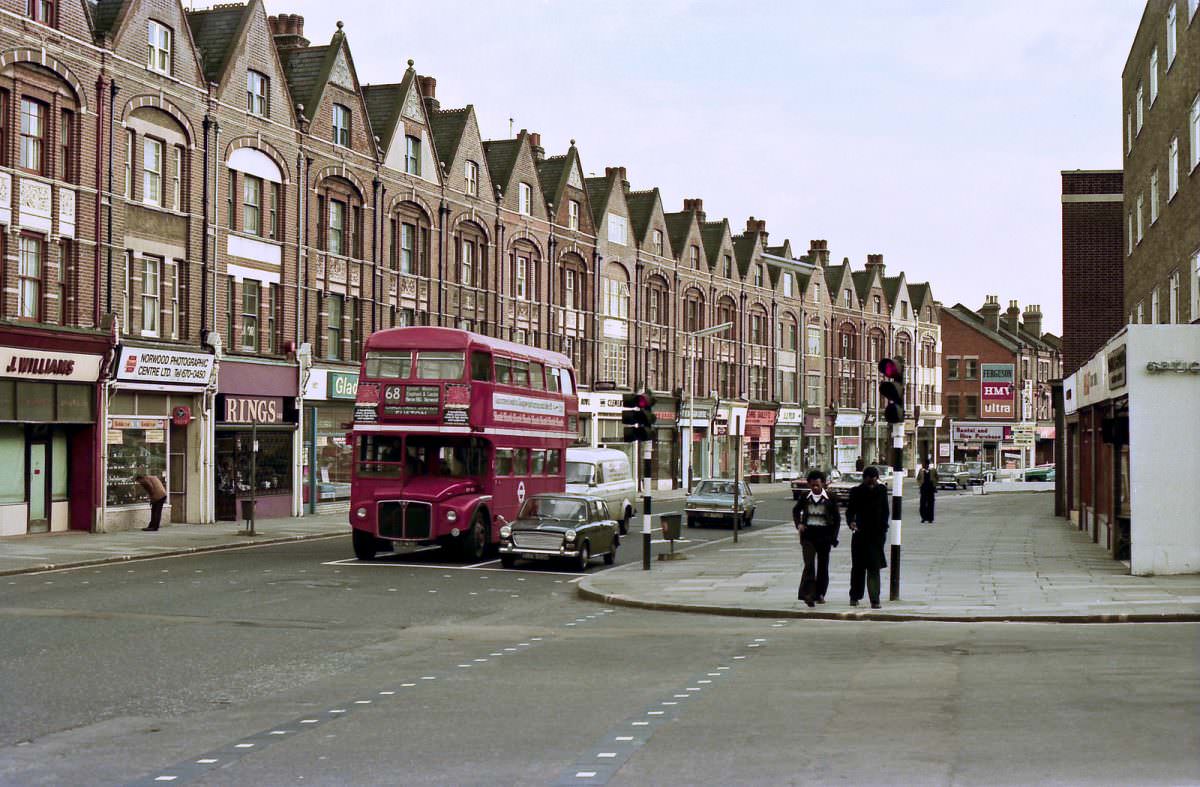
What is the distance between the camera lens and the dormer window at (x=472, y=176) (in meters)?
53.2

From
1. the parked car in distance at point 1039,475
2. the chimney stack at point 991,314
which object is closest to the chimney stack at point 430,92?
the parked car in distance at point 1039,475

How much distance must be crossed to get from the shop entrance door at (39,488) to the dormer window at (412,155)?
764 inches

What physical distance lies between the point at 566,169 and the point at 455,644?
49.8m

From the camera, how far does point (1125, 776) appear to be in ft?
27.5

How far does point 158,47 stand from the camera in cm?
3669

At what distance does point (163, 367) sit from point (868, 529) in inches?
917

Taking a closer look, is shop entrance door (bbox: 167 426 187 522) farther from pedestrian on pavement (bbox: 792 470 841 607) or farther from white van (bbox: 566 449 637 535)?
pedestrian on pavement (bbox: 792 470 841 607)

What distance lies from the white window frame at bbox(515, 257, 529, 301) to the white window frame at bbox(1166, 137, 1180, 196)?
3159cm

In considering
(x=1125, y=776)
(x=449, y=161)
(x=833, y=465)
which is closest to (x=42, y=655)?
(x=1125, y=776)

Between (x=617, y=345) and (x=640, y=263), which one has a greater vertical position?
(x=640, y=263)

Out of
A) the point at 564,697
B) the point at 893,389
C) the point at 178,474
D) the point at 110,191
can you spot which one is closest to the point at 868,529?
the point at 893,389

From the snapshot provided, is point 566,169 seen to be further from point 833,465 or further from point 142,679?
point 142,679

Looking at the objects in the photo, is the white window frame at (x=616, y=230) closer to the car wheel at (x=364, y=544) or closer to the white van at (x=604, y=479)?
the white van at (x=604, y=479)

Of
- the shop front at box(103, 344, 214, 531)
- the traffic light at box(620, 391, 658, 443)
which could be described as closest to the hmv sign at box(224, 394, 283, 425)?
the shop front at box(103, 344, 214, 531)
